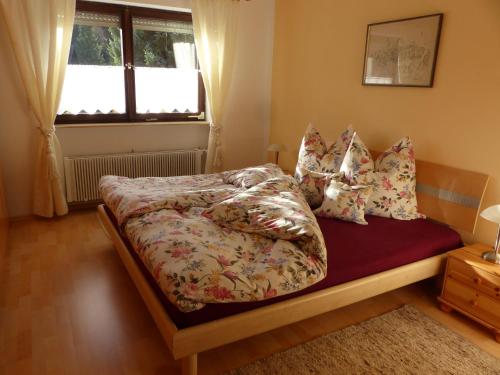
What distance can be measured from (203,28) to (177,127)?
1.14 meters

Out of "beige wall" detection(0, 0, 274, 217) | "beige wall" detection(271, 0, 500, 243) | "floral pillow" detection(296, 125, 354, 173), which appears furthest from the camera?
"beige wall" detection(0, 0, 274, 217)

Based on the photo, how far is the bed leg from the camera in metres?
1.75

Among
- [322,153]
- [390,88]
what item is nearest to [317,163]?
[322,153]

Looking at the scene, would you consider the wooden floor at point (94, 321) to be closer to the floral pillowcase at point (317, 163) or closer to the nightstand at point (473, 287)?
the nightstand at point (473, 287)

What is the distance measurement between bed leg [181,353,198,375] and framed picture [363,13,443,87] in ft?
8.29

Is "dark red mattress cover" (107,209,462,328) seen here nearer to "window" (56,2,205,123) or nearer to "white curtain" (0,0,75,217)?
"white curtain" (0,0,75,217)

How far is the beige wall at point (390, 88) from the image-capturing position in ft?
8.37

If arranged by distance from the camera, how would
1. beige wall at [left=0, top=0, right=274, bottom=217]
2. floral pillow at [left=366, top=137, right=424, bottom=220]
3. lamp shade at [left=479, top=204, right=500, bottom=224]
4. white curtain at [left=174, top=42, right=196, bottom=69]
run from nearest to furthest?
lamp shade at [left=479, top=204, right=500, bottom=224], floral pillow at [left=366, top=137, right=424, bottom=220], beige wall at [left=0, top=0, right=274, bottom=217], white curtain at [left=174, top=42, right=196, bottom=69]

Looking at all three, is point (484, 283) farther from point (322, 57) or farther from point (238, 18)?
point (238, 18)

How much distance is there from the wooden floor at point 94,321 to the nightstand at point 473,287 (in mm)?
97

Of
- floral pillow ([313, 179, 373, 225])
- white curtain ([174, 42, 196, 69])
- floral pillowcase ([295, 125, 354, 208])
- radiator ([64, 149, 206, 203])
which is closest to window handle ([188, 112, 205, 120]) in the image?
radiator ([64, 149, 206, 203])

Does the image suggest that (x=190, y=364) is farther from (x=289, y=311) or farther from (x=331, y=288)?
(x=331, y=288)

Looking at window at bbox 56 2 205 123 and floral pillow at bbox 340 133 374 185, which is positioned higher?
window at bbox 56 2 205 123

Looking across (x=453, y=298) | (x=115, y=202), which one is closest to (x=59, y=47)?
(x=115, y=202)
